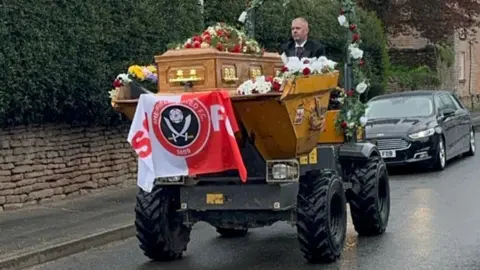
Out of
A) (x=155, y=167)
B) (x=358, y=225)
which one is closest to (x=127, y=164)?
(x=358, y=225)

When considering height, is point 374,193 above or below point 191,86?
below

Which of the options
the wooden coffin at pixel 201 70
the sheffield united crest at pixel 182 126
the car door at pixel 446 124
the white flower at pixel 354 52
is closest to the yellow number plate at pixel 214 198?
the sheffield united crest at pixel 182 126

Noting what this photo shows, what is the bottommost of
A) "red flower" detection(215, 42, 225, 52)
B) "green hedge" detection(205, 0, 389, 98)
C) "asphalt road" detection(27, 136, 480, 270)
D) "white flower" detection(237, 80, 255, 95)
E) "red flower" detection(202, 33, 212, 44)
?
"asphalt road" detection(27, 136, 480, 270)

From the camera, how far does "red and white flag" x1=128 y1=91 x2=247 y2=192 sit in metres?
8.46

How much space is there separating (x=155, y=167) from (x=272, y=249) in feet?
6.93

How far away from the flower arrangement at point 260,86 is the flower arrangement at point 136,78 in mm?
1320

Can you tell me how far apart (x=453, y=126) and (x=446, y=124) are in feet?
1.94

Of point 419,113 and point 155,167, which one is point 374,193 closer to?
point 155,167

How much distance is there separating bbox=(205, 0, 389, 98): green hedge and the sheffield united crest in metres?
6.45

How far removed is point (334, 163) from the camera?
33.3 ft

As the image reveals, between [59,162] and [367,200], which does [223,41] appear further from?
[59,162]

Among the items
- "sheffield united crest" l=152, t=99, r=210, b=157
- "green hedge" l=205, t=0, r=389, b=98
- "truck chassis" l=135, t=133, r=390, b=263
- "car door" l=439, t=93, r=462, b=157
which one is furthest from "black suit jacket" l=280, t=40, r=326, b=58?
"car door" l=439, t=93, r=462, b=157

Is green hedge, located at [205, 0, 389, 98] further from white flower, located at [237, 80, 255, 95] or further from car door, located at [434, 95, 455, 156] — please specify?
white flower, located at [237, 80, 255, 95]

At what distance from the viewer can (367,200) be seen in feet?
35.2
